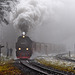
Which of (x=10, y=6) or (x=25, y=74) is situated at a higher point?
(x=10, y=6)

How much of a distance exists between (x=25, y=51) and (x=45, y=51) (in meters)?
18.1

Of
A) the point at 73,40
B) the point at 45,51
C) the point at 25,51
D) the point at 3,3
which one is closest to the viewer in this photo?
the point at 3,3

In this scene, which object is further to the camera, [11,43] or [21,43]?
[11,43]

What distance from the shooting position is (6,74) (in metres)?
8.91

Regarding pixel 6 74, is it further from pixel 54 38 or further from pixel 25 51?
pixel 54 38

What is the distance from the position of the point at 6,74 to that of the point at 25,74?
1.10 meters

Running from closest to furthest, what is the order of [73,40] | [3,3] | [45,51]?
[3,3] → [45,51] → [73,40]

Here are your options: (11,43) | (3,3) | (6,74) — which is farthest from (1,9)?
(11,43)

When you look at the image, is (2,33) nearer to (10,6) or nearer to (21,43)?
(21,43)

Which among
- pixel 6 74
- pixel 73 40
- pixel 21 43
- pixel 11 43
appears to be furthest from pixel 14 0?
pixel 73 40

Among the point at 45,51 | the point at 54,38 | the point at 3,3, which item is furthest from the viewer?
the point at 54,38

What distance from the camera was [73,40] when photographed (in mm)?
79250

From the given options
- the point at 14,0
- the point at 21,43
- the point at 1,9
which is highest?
the point at 14,0

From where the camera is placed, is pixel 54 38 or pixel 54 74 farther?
pixel 54 38
